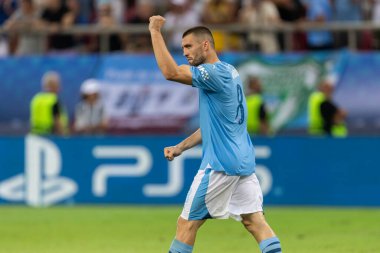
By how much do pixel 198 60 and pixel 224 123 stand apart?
0.58 meters

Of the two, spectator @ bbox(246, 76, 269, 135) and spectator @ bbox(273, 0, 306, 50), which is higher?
spectator @ bbox(273, 0, 306, 50)

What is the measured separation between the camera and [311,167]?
63.2 ft

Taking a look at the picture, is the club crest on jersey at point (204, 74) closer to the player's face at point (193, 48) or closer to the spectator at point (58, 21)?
the player's face at point (193, 48)

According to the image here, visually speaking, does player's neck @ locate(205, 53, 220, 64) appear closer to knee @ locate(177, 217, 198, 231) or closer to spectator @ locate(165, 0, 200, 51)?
knee @ locate(177, 217, 198, 231)

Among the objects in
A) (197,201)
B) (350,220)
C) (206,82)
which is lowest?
(350,220)

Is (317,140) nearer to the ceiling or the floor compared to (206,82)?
nearer to the floor

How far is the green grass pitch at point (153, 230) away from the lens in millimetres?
13297

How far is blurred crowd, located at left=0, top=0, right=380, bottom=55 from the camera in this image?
22.2 meters

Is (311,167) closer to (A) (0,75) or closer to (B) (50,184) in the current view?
(B) (50,184)

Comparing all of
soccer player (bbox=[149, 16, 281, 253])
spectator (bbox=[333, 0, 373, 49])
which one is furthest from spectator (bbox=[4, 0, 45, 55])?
soccer player (bbox=[149, 16, 281, 253])

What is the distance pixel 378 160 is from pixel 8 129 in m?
7.44

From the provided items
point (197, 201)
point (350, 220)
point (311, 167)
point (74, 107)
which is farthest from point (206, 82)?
point (74, 107)

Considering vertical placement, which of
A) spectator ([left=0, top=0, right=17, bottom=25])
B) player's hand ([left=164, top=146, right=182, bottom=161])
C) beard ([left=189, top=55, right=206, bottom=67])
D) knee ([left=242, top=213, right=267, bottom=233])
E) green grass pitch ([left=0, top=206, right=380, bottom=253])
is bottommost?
green grass pitch ([left=0, top=206, right=380, bottom=253])

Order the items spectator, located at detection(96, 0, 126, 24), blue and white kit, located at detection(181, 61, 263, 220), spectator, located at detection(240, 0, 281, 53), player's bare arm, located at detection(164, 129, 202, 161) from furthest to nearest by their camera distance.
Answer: spectator, located at detection(96, 0, 126, 24), spectator, located at detection(240, 0, 281, 53), player's bare arm, located at detection(164, 129, 202, 161), blue and white kit, located at detection(181, 61, 263, 220)
